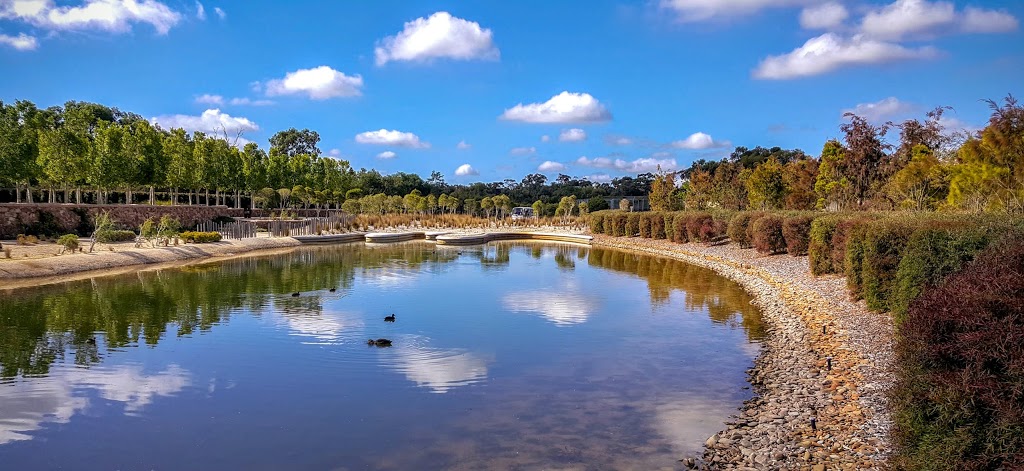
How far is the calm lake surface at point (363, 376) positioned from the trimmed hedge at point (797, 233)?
153 inches

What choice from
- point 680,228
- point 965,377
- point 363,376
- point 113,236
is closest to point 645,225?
point 680,228

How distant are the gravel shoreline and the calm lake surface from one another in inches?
15.3

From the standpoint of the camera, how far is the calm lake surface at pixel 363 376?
6367 mm

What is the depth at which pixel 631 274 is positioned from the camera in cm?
2214

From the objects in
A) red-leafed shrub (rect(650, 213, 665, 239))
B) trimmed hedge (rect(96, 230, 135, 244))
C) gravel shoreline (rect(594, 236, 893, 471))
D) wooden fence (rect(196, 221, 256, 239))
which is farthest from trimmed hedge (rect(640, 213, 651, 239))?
trimmed hedge (rect(96, 230, 135, 244))

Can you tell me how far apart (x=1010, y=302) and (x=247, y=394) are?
8108 mm

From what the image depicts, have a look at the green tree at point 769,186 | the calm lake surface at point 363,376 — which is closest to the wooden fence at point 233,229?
the calm lake surface at point 363,376

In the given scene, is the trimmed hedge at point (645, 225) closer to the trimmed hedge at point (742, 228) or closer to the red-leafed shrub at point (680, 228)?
the red-leafed shrub at point (680, 228)

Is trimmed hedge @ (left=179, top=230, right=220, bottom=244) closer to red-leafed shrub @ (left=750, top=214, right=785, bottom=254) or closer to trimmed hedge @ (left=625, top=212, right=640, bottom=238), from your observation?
trimmed hedge @ (left=625, top=212, right=640, bottom=238)

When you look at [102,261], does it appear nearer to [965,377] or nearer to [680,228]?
[965,377]

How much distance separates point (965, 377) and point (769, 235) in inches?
711

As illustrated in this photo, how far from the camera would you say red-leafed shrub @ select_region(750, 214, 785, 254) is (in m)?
21.2

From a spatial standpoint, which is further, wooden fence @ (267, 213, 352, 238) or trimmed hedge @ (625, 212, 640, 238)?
trimmed hedge @ (625, 212, 640, 238)

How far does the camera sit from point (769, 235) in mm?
21297
